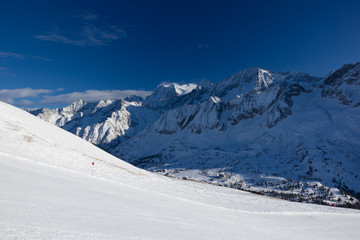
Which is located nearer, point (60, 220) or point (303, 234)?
point (60, 220)

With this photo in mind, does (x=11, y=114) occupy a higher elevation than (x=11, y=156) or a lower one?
higher

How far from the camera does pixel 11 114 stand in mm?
32719

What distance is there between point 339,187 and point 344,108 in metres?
110

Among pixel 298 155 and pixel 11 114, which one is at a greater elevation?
pixel 298 155

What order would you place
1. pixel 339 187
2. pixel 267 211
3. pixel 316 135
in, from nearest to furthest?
1. pixel 267 211
2. pixel 339 187
3. pixel 316 135

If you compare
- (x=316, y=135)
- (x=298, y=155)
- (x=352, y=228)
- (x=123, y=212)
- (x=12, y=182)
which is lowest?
(x=352, y=228)

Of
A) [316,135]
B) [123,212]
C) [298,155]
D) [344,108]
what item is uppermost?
[344,108]

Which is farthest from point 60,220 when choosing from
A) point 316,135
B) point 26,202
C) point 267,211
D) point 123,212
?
point 316,135

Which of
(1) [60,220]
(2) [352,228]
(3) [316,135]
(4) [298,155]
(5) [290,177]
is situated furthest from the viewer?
(3) [316,135]

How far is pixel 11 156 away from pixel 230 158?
18207cm

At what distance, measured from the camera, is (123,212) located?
1096cm

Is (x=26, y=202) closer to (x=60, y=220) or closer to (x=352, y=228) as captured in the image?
(x=60, y=220)

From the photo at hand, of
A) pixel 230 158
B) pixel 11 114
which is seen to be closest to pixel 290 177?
pixel 230 158

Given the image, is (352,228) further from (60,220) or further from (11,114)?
(11,114)
